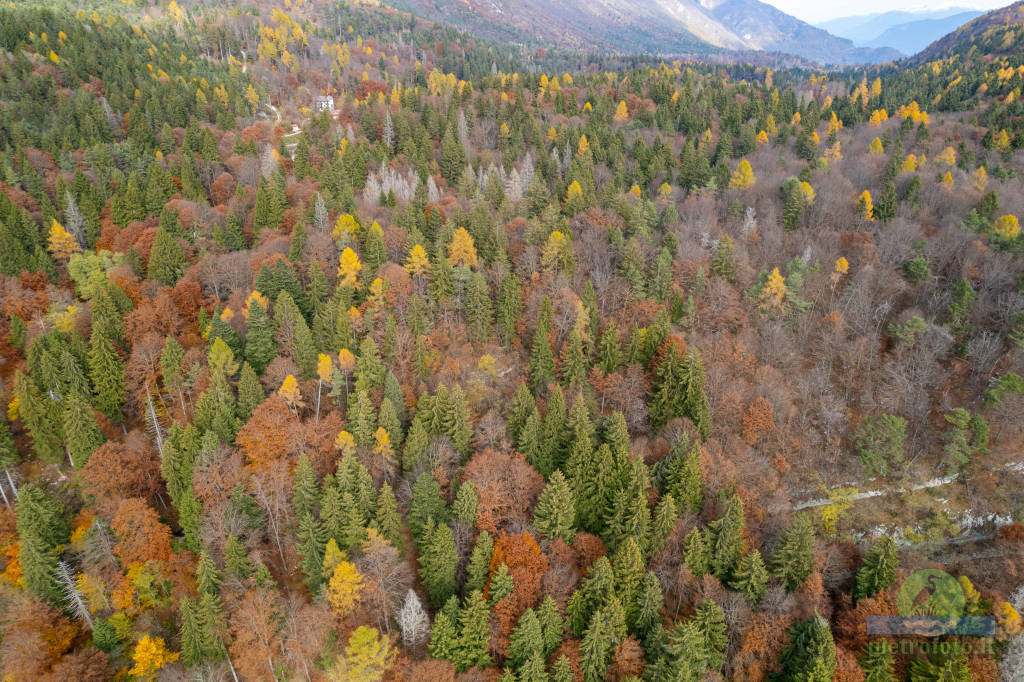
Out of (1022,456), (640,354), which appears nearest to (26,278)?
(640,354)

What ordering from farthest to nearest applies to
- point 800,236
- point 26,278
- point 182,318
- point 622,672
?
point 800,236
point 26,278
point 182,318
point 622,672

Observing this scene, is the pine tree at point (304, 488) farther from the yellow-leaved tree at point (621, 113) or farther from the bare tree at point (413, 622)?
the yellow-leaved tree at point (621, 113)

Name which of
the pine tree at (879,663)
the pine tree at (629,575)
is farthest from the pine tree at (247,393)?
the pine tree at (879,663)

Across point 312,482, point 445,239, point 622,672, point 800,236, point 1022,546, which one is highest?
point 800,236

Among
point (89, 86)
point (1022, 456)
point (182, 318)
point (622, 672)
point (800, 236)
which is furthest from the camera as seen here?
point (89, 86)

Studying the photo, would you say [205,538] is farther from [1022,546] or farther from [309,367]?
[1022,546]

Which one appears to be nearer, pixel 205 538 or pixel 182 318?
pixel 205 538

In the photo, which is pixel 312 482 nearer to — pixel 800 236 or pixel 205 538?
pixel 205 538

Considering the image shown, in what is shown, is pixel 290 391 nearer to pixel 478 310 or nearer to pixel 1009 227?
pixel 478 310

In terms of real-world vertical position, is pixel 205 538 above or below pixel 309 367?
below
